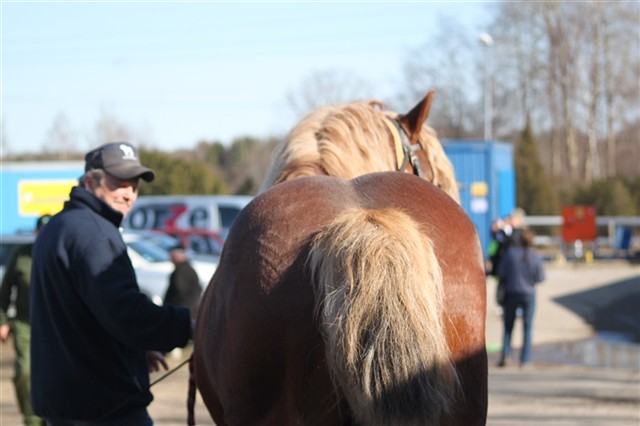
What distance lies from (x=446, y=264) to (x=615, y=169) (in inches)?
2131

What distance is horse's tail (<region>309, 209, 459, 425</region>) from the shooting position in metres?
2.51

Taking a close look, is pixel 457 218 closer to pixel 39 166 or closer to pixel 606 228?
pixel 39 166

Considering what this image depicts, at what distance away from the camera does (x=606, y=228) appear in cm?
3781

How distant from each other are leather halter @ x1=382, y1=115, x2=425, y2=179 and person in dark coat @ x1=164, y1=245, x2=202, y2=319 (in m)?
7.94

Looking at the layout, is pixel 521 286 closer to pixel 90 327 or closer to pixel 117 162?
pixel 117 162

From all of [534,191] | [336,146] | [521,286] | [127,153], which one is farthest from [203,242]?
[534,191]

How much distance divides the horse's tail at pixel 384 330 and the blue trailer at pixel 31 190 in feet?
57.7

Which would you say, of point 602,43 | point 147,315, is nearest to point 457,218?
point 147,315

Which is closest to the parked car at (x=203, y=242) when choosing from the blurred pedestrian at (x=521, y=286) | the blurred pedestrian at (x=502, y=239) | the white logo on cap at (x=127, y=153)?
the blurred pedestrian at (x=502, y=239)

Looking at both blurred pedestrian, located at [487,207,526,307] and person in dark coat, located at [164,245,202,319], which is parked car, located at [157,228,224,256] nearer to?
blurred pedestrian, located at [487,207,526,307]

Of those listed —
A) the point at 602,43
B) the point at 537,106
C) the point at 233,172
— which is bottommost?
the point at 233,172

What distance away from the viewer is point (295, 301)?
8.89ft

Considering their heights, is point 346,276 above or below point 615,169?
above

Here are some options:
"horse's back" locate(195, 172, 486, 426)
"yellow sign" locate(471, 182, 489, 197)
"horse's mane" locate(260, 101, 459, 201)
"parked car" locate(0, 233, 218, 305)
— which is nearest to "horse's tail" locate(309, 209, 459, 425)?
"horse's back" locate(195, 172, 486, 426)
